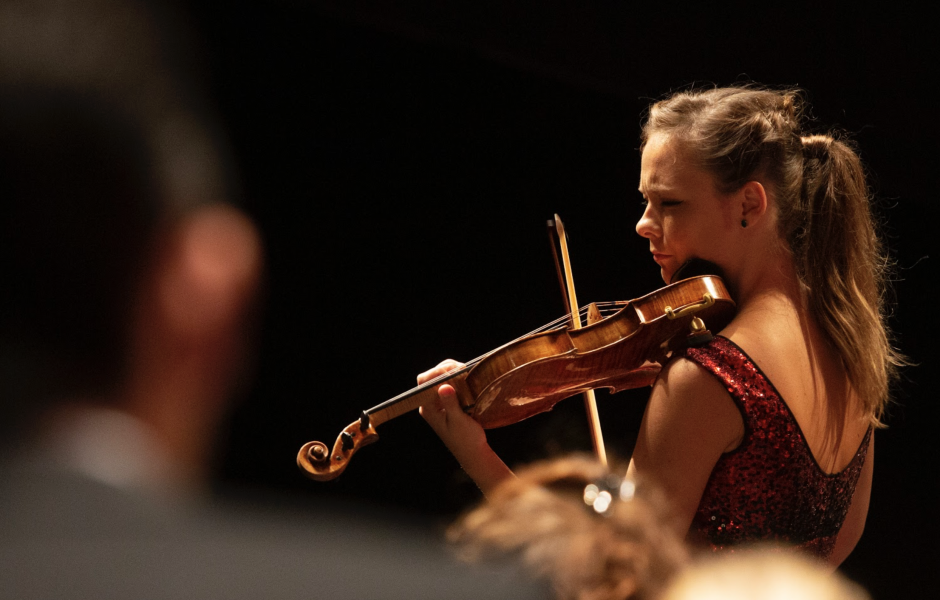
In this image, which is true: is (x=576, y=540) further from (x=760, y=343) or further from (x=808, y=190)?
(x=808, y=190)

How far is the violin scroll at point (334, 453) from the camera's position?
1713 millimetres

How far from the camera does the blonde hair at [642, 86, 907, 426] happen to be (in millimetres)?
1717

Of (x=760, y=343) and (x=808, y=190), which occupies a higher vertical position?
(x=808, y=190)

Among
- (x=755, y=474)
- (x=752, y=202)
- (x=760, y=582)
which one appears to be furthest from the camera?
(x=752, y=202)

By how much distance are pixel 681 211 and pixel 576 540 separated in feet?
3.72

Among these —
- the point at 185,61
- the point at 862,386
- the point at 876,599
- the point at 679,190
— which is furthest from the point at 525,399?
the point at 876,599

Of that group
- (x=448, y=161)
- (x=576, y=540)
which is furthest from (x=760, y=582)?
(x=448, y=161)

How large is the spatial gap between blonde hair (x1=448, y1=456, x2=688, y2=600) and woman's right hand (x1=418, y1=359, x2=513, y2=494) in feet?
3.22

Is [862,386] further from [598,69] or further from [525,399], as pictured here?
[598,69]

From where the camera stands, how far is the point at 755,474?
5.23 feet

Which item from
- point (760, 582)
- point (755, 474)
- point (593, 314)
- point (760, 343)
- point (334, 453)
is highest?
point (593, 314)

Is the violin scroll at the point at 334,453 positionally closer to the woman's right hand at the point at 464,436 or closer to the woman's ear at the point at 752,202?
the woman's right hand at the point at 464,436

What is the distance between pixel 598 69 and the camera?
107 inches

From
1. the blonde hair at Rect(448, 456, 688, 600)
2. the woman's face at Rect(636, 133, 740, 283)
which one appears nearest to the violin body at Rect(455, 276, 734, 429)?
the woman's face at Rect(636, 133, 740, 283)
